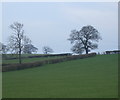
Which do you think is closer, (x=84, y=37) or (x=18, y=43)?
→ (x=18, y=43)

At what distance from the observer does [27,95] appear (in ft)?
45.5

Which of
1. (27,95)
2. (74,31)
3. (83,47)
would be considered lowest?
(27,95)

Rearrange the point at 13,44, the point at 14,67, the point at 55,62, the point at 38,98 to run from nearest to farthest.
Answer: the point at 38,98 → the point at 14,67 → the point at 55,62 → the point at 13,44

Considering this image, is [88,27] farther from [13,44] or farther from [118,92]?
[118,92]

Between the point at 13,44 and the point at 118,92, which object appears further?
the point at 13,44

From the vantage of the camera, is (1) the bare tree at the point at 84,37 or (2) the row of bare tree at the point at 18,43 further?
(1) the bare tree at the point at 84,37

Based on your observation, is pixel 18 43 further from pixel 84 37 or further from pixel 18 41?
pixel 84 37

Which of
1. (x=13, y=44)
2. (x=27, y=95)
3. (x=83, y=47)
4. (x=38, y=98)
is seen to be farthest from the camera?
(x=83, y=47)

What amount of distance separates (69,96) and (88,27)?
5544 centimetres

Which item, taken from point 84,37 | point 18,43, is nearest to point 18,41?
point 18,43

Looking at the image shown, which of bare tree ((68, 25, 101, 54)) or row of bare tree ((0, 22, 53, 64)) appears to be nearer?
row of bare tree ((0, 22, 53, 64))

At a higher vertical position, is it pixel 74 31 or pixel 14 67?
pixel 74 31

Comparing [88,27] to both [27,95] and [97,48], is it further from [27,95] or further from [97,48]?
[27,95]

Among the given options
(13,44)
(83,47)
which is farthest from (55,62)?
(83,47)
